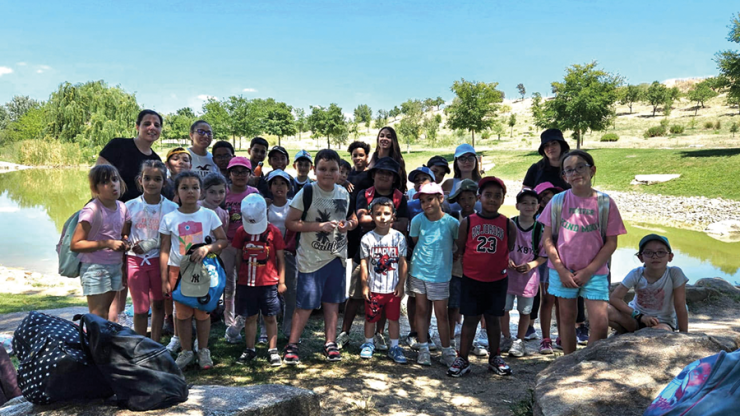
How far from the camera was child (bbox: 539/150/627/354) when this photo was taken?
11.1 ft

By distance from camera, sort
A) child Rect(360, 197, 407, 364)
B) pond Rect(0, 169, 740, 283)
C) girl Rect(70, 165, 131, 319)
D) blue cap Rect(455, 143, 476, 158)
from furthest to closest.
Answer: pond Rect(0, 169, 740, 283), blue cap Rect(455, 143, 476, 158), child Rect(360, 197, 407, 364), girl Rect(70, 165, 131, 319)

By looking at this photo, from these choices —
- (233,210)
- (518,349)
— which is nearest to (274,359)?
(233,210)

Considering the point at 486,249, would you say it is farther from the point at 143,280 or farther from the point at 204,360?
the point at 143,280

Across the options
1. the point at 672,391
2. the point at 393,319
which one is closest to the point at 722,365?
the point at 672,391

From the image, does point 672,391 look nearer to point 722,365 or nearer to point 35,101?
point 722,365

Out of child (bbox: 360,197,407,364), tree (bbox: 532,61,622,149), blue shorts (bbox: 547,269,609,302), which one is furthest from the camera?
tree (bbox: 532,61,622,149)

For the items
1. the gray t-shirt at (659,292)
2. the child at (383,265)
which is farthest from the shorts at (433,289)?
the gray t-shirt at (659,292)

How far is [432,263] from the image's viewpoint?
405 centimetres

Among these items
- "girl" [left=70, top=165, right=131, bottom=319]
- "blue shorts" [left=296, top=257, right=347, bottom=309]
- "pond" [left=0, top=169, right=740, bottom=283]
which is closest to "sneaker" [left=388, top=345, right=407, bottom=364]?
"blue shorts" [left=296, top=257, right=347, bottom=309]

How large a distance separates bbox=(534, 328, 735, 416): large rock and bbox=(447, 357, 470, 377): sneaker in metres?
0.87

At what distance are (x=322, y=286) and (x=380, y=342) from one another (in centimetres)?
97

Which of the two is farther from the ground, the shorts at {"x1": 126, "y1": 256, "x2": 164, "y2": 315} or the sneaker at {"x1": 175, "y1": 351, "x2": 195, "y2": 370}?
the shorts at {"x1": 126, "y1": 256, "x2": 164, "y2": 315}

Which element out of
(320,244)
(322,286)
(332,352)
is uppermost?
(320,244)

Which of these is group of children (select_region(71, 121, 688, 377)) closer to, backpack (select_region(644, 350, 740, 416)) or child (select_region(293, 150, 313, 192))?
child (select_region(293, 150, 313, 192))
